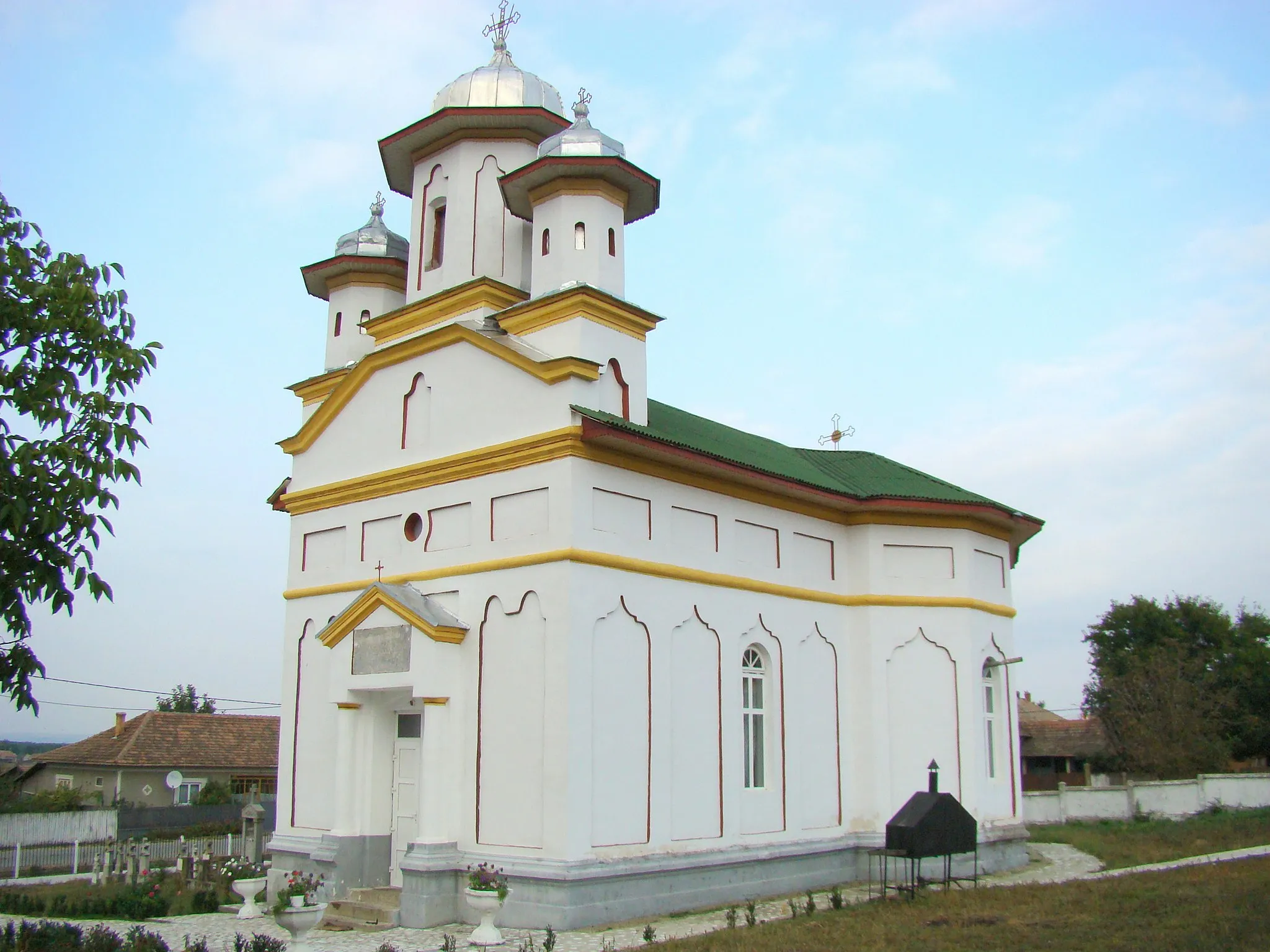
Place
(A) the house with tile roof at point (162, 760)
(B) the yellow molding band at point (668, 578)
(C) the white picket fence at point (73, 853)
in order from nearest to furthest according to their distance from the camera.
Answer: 1. (B) the yellow molding band at point (668, 578)
2. (C) the white picket fence at point (73, 853)
3. (A) the house with tile roof at point (162, 760)

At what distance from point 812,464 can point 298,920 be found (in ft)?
43.8

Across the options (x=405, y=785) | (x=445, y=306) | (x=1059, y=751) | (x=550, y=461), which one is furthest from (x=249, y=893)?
(x=1059, y=751)

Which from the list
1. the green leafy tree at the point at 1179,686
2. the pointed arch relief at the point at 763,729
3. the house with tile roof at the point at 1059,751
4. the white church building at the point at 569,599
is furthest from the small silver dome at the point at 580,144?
the house with tile roof at the point at 1059,751

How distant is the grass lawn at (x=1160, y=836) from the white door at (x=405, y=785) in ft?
40.0

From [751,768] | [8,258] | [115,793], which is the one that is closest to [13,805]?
[115,793]

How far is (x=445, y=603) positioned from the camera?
16.0 m

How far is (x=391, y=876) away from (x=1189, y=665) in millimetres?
39127

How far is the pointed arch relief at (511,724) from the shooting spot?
1444 centimetres

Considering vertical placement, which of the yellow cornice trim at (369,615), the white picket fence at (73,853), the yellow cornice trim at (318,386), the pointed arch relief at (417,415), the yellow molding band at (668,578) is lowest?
the white picket fence at (73,853)

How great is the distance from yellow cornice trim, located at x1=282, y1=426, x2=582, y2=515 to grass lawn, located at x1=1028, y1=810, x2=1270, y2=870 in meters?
12.8

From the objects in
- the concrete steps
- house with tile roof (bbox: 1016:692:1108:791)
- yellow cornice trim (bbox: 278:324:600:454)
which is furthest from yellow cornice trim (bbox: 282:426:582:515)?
house with tile roof (bbox: 1016:692:1108:791)

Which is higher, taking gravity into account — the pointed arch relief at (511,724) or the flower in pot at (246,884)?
the pointed arch relief at (511,724)

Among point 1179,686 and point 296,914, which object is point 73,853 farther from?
point 1179,686

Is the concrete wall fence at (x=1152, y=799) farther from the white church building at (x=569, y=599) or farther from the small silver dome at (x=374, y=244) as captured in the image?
the small silver dome at (x=374, y=244)
